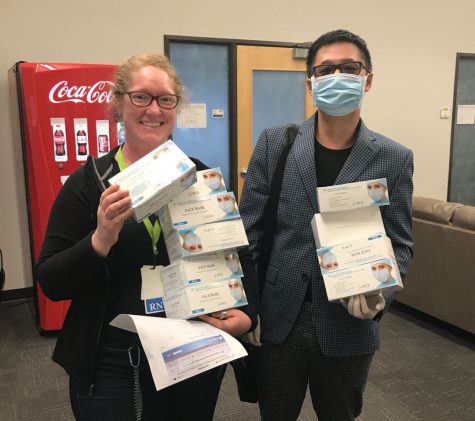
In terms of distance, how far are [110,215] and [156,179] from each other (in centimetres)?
12

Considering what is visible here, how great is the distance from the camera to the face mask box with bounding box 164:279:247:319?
104cm

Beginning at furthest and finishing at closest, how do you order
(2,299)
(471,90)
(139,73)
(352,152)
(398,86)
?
(471,90), (398,86), (2,299), (352,152), (139,73)

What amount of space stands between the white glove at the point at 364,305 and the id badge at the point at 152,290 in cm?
47

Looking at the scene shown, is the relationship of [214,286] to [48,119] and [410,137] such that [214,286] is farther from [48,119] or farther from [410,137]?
[410,137]

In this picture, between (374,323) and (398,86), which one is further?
(398,86)

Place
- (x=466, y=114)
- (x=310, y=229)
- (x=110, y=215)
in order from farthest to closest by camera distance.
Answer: (x=466, y=114) < (x=310, y=229) < (x=110, y=215)

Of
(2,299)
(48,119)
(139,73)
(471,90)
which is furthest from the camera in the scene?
(471,90)

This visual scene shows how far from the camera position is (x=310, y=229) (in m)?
1.27

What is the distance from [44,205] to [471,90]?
195 inches

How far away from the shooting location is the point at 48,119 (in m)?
2.92

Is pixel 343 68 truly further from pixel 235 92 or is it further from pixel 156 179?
pixel 235 92

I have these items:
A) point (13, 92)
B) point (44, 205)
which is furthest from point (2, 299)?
point (13, 92)

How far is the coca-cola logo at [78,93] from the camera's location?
2910mm

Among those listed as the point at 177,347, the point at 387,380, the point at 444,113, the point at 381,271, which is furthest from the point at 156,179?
the point at 444,113
